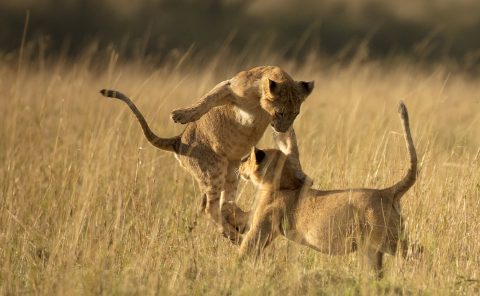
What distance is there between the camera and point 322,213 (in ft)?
21.7

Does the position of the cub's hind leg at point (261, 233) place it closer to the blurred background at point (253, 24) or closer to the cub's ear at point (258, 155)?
the cub's ear at point (258, 155)

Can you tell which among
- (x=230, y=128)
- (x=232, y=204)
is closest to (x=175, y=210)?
(x=232, y=204)

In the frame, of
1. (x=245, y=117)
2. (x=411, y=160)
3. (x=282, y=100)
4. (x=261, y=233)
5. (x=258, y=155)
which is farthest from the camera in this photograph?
(x=245, y=117)

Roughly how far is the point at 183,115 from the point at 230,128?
1.73 feet

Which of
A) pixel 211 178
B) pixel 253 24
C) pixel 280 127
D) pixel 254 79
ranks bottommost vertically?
pixel 211 178

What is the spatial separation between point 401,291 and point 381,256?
51 centimetres

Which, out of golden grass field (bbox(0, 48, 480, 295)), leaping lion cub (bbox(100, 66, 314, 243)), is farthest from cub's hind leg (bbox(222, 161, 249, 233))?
golden grass field (bbox(0, 48, 480, 295))

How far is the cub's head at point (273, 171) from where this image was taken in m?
7.13

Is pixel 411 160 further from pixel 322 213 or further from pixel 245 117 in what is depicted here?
pixel 245 117

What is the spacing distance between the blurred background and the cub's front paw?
774 inches

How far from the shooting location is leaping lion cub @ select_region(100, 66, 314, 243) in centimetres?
732

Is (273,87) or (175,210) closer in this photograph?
(273,87)

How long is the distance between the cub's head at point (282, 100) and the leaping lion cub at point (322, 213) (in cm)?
23

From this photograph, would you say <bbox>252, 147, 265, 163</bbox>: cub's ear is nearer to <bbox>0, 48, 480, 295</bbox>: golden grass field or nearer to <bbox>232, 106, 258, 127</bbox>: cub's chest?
<bbox>232, 106, 258, 127</bbox>: cub's chest
